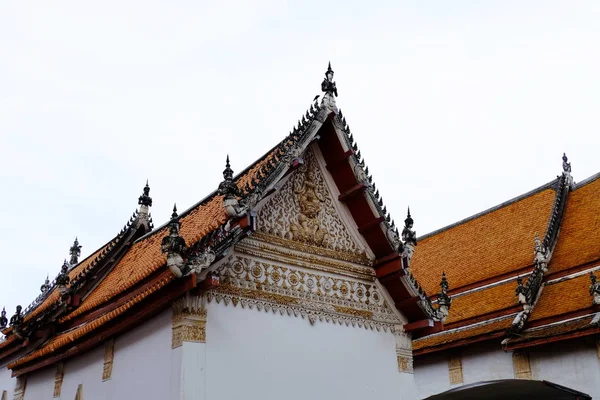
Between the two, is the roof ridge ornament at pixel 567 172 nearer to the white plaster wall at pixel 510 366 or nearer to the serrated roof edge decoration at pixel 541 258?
the serrated roof edge decoration at pixel 541 258

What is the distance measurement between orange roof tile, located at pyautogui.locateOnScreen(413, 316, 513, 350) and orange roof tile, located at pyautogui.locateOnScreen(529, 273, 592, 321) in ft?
2.63

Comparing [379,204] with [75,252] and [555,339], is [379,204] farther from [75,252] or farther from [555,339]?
[75,252]

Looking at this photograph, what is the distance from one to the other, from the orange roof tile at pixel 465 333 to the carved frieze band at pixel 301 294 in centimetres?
659

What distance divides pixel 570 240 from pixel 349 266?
10171 mm

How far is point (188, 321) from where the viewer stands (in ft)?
25.3

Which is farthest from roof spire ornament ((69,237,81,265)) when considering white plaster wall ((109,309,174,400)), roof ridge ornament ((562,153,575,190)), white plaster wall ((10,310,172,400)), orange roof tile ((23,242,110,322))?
roof ridge ornament ((562,153,575,190))

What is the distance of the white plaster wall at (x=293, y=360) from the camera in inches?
312

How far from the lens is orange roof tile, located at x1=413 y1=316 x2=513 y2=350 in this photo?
15984 millimetres

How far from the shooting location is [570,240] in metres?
17.6

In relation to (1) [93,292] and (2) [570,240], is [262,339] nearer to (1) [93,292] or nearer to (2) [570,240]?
(1) [93,292]

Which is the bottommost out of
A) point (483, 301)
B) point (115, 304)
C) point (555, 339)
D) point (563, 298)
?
point (115, 304)

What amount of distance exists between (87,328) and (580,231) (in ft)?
45.6

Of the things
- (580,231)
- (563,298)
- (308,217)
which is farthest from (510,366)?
Answer: (308,217)

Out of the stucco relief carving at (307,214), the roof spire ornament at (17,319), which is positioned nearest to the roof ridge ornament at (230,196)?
the stucco relief carving at (307,214)
